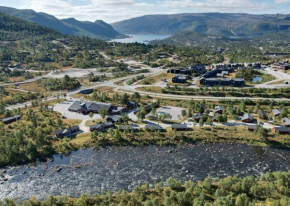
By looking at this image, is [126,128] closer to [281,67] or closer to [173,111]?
[173,111]

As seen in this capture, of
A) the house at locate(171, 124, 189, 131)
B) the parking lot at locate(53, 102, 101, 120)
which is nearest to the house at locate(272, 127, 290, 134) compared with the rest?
the house at locate(171, 124, 189, 131)

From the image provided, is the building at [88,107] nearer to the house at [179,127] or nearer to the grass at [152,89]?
the house at [179,127]

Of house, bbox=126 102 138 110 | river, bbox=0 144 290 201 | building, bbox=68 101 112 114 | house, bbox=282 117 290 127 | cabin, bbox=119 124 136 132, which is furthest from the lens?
house, bbox=126 102 138 110

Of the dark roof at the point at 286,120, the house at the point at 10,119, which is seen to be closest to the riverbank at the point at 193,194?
the dark roof at the point at 286,120

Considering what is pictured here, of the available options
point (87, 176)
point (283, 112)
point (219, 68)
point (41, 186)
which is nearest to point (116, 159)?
point (87, 176)

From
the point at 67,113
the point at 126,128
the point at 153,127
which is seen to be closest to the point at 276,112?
the point at 153,127

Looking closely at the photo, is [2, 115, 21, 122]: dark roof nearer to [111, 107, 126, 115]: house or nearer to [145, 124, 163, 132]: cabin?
[111, 107, 126, 115]: house

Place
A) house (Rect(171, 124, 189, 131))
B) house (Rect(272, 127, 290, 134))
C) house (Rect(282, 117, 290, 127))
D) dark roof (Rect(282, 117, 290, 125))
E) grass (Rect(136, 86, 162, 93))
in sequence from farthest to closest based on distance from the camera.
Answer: grass (Rect(136, 86, 162, 93)), dark roof (Rect(282, 117, 290, 125)), house (Rect(171, 124, 189, 131)), house (Rect(282, 117, 290, 127)), house (Rect(272, 127, 290, 134))

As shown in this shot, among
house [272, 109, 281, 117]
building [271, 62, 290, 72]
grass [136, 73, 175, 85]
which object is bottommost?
house [272, 109, 281, 117]

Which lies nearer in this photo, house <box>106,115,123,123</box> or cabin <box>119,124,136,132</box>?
cabin <box>119,124,136,132</box>

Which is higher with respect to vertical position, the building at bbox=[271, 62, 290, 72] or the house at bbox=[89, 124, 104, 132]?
the building at bbox=[271, 62, 290, 72]
